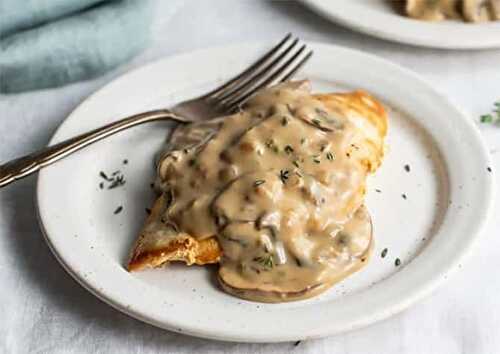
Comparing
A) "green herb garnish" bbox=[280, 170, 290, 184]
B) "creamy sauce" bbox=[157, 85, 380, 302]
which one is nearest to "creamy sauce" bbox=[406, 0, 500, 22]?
"creamy sauce" bbox=[157, 85, 380, 302]

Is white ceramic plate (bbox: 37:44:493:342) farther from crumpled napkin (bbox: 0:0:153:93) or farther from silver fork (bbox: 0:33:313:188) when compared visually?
crumpled napkin (bbox: 0:0:153:93)

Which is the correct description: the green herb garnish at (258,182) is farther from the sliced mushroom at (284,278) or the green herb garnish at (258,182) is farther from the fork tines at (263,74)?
the fork tines at (263,74)

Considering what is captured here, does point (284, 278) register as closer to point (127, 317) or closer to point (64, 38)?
point (127, 317)

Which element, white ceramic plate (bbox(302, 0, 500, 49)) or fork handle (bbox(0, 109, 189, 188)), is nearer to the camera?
fork handle (bbox(0, 109, 189, 188))

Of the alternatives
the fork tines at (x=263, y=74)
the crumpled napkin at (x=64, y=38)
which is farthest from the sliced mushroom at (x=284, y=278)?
the crumpled napkin at (x=64, y=38)

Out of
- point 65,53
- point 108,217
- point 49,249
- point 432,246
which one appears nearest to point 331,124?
point 432,246

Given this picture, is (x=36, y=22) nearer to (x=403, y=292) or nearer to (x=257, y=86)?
(x=257, y=86)
